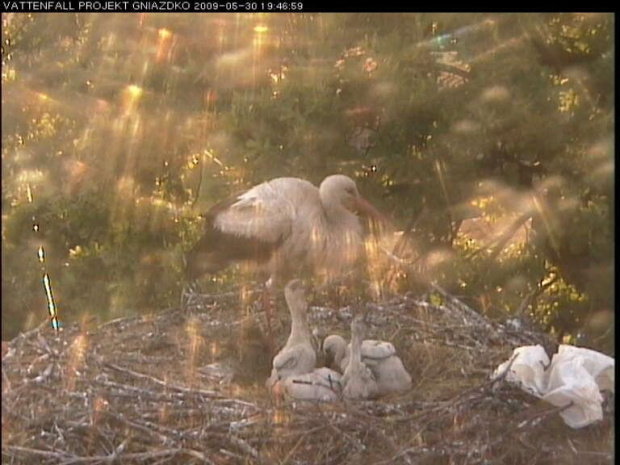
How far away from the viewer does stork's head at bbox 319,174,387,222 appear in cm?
118

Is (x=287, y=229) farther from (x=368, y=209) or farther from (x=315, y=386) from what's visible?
(x=315, y=386)

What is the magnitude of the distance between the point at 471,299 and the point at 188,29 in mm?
524

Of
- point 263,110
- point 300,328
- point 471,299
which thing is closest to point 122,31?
point 263,110

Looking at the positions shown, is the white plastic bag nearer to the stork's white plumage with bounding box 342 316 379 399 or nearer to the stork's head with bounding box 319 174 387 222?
the stork's white plumage with bounding box 342 316 379 399

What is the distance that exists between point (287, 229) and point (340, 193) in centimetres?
9

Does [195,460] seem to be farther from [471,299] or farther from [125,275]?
[471,299]

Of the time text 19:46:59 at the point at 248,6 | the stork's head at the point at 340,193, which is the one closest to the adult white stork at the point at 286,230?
the stork's head at the point at 340,193

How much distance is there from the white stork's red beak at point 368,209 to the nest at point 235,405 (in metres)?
0.11

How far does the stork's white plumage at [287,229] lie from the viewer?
3.87 ft

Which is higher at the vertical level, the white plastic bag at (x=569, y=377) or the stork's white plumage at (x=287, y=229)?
the stork's white plumage at (x=287, y=229)

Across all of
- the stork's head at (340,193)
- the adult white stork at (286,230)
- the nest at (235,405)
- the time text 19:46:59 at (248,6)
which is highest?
the time text 19:46:59 at (248,6)

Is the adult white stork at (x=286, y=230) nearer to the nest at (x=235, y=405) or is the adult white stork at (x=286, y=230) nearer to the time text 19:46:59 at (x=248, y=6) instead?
the nest at (x=235, y=405)

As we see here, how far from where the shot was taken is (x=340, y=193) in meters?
1.18

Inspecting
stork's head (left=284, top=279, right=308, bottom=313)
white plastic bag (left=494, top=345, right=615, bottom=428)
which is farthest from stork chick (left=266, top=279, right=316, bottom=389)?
white plastic bag (left=494, top=345, right=615, bottom=428)
